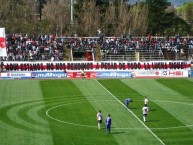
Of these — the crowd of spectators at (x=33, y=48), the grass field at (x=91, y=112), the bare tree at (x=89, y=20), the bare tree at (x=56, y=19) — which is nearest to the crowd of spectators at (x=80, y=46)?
the crowd of spectators at (x=33, y=48)

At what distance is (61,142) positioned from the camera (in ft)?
→ 115

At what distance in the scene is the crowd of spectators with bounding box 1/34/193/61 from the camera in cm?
7694

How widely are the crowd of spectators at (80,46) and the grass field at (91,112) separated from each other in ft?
38.6

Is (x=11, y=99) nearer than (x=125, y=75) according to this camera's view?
Yes

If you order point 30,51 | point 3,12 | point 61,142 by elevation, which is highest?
point 3,12

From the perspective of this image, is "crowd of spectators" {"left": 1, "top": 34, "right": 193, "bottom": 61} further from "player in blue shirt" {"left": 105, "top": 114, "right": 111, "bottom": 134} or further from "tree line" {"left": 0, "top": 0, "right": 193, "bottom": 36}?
"player in blue shirt" {"left": 105, "top": 114, "right": 111, "bottom": 134}

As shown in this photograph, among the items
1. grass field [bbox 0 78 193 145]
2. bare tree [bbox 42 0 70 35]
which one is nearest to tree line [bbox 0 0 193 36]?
bare tree [bbox 42 0 70 35]

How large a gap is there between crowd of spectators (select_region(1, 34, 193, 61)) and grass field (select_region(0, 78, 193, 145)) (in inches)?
→ 463

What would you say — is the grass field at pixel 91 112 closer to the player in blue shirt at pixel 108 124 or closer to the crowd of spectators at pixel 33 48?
the player in blue shirt at pixel 108 124

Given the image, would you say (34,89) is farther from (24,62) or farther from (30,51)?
(30,51)

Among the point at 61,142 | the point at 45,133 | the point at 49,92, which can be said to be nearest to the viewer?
the point at 61,142

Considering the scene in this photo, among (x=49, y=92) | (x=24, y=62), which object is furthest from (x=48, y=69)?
(x=49, y=92)

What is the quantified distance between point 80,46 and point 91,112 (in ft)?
118

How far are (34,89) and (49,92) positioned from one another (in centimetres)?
282
